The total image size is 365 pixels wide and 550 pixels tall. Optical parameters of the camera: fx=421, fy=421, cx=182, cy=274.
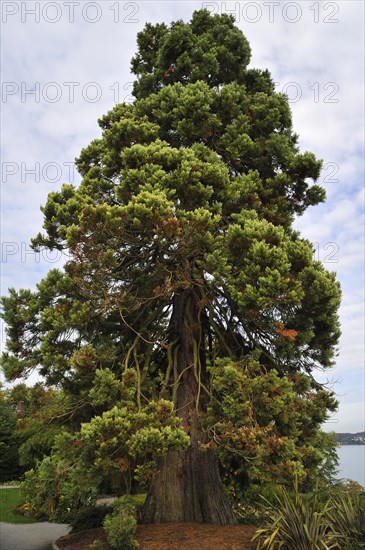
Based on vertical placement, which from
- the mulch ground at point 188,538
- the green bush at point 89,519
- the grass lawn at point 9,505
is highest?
the mulch ground at point 188,538

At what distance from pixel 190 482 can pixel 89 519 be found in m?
2.73

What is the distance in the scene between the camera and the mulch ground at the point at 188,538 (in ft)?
21.7

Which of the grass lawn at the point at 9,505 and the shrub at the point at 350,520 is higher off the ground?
the shrub at the point at 350,520

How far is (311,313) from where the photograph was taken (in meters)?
7.86

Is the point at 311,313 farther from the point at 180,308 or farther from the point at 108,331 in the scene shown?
the point at 108,331

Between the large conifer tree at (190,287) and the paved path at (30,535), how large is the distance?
2888 mm

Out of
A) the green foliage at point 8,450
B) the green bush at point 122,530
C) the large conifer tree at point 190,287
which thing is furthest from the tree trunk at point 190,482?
the green foliage at point 8,450

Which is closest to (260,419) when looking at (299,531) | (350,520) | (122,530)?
(299,531)

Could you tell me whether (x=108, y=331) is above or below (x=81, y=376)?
above

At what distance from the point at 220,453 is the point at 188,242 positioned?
3.59 meters

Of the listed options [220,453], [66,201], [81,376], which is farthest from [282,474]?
[66,201]

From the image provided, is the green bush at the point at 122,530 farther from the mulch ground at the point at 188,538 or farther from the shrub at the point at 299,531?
the shrub at the point at 299,531

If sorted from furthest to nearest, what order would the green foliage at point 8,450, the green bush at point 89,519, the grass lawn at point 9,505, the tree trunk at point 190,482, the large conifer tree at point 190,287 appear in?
the green foliage at point 8,450 < the grass lawn at point 9,505 < the green bush at point 89,519 < the tree trunk at point 190,482 < the large conifer tree at point 190,287

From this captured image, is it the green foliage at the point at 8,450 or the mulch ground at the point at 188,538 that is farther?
the green foliage at the point at 8,450
